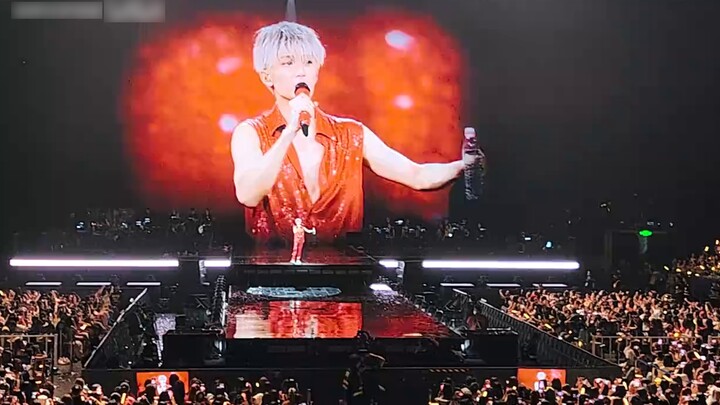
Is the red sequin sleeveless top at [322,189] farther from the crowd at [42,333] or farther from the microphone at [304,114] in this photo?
the crowd at [42,333]

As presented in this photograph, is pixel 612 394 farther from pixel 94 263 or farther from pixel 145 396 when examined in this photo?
pixel 94 263

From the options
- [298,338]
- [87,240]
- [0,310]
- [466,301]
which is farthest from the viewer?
[87,240]

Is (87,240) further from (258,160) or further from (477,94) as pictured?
(477,94)

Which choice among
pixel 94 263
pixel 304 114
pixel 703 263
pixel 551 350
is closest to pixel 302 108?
pixel 304 114

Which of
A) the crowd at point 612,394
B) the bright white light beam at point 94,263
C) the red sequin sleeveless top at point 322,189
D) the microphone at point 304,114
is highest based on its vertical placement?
the microphone at point 304,114

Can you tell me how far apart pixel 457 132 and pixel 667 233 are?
7817 mm

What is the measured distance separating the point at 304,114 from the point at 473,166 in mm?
6550

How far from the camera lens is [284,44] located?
105 feet

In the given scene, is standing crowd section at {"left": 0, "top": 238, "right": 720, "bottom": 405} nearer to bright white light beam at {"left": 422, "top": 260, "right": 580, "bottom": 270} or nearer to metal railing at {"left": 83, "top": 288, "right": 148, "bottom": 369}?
metal railing at {"left": 83, "top": 288, "right": 148, "bottom": 369}

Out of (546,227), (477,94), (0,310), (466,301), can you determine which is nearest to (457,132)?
(477,94)

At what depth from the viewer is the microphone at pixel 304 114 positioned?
3125 centimetres

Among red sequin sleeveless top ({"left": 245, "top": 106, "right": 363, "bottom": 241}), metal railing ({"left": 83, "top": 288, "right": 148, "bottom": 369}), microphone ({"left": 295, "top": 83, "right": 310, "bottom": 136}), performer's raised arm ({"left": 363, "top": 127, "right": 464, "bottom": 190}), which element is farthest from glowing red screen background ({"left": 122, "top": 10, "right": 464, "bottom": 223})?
metal railing ({"left": 83, "top": 288, "right": 148, "bottom": 369})

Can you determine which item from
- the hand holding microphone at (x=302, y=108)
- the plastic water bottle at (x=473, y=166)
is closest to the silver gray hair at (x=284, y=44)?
the hand holding microphone at (x=302, y=108)

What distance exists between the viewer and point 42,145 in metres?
32.9
